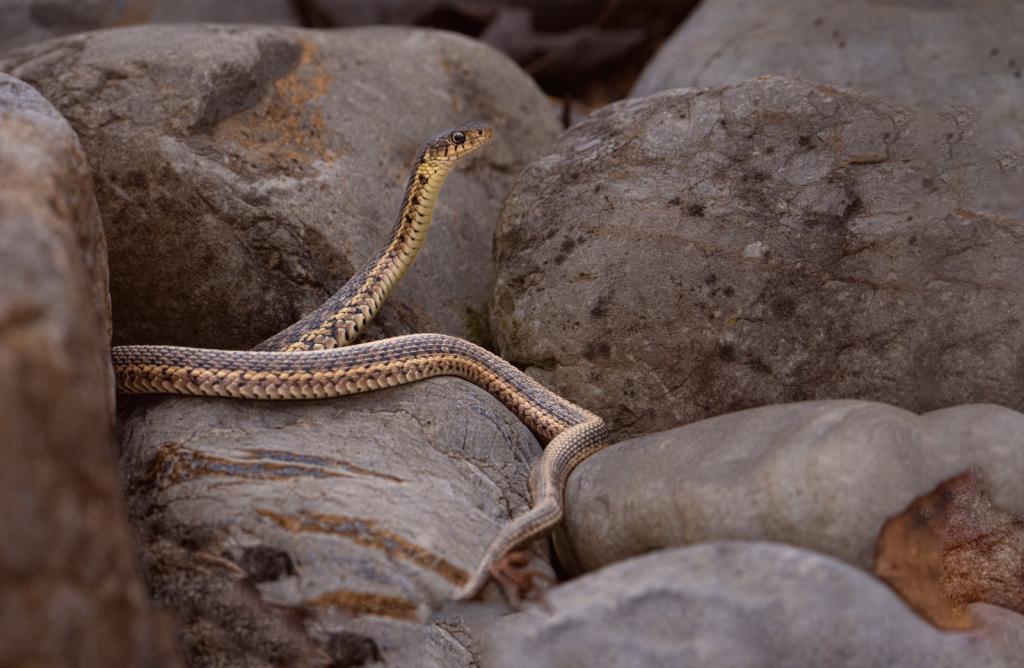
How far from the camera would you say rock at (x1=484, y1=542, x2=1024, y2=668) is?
115 inches

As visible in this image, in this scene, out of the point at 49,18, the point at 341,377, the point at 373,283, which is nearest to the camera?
the point at 341,377

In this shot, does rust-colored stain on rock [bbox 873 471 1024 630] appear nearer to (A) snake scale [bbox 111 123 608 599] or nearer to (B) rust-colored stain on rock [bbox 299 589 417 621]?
(A) snake scale [bbox 111 123 608 599]

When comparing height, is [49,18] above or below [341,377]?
above

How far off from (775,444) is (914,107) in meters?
3.37

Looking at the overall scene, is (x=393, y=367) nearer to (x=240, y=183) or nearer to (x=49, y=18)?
(x=240, y=183)

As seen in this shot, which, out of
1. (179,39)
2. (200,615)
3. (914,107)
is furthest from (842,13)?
(200,615)

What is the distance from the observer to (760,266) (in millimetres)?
5000

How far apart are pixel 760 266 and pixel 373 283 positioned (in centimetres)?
296

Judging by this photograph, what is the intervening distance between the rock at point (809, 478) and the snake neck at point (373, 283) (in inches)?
96.6

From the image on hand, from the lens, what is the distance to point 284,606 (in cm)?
349

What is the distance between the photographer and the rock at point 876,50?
24.1 ft

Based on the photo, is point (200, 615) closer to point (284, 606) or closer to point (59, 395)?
point (284, 606)

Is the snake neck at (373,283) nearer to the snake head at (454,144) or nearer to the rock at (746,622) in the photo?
the snake head at (454,144)

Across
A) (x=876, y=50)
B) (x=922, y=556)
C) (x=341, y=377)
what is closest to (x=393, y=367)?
(x=341, y=377)
